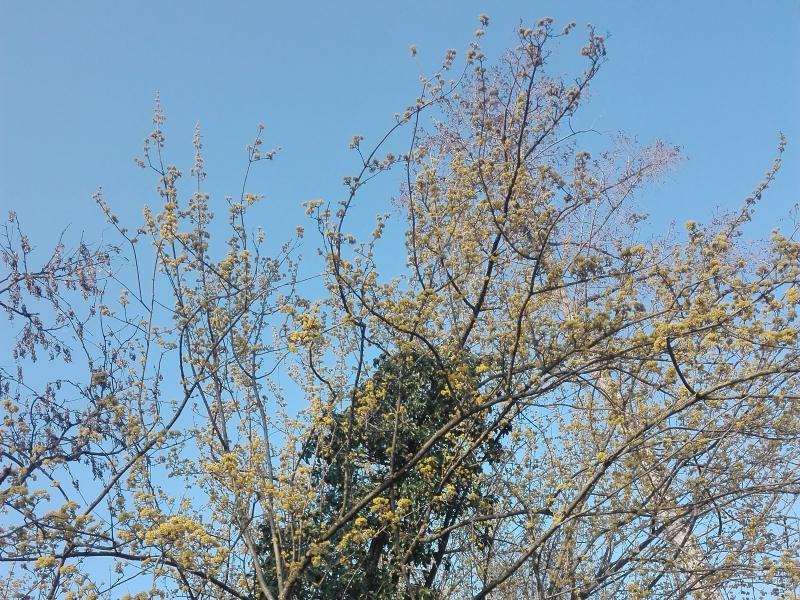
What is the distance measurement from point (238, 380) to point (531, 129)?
2.98 meters

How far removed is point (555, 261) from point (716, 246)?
1108 millimetres

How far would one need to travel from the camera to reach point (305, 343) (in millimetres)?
5125

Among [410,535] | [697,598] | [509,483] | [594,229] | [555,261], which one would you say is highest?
[594,229]

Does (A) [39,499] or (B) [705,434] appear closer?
(A) [39,499]

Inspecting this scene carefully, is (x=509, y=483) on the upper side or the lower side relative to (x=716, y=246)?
lower

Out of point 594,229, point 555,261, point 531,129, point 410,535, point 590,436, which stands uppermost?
point 594,229

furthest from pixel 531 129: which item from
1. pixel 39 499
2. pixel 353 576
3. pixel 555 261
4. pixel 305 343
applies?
pixel 39 499

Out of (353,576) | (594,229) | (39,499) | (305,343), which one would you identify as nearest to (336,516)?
(353,576)

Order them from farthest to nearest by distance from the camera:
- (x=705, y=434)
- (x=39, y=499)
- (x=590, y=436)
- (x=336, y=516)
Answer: (x=590, y=436), (x=336, y=516), (x=705, y=434), (x=39, y=499)

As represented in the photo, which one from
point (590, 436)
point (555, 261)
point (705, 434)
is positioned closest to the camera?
point (705, 434)

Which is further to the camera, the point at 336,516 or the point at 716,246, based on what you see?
the point at 336,516

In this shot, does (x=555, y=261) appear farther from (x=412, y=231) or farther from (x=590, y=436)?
(x=590, y=436)

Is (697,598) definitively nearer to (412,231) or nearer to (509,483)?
(509,483)

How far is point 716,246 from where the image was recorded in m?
5.13
